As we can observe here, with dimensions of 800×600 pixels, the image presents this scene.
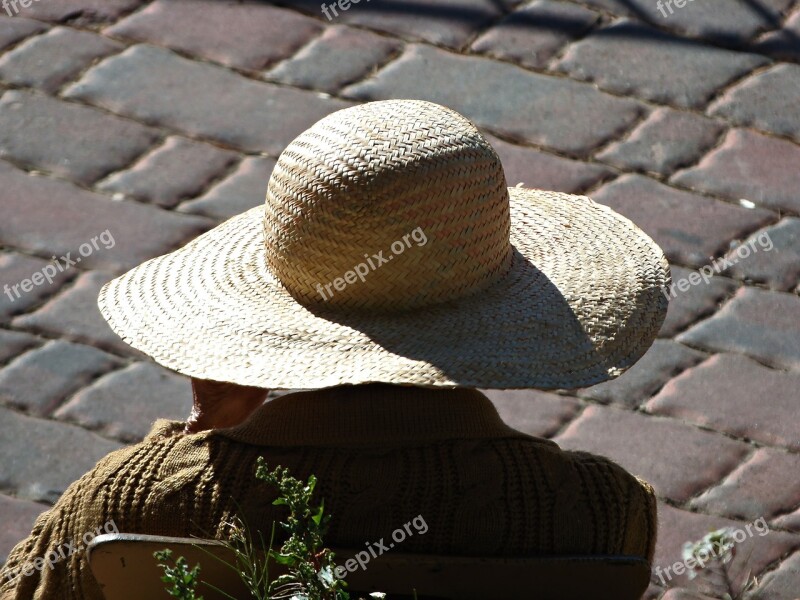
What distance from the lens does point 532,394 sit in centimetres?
333

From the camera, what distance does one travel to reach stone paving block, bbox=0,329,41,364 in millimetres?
3336

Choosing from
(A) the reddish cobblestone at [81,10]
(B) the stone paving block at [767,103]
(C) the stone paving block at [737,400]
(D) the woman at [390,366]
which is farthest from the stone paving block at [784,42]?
(D) the woman at [390,366]

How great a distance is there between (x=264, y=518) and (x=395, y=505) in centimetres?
18

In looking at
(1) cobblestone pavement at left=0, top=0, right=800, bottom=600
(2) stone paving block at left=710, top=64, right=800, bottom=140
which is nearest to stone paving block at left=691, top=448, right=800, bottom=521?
(1) cobblestone pavement at left=0, top=0, right=800, bottom=600

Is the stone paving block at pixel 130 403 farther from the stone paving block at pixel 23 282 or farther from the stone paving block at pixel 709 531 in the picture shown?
the stone paving block at pixel 709 531

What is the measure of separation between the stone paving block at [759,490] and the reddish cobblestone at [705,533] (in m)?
0.04

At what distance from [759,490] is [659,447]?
0.26 m

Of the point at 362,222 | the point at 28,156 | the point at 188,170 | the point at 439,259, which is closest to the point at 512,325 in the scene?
the point at 439,259

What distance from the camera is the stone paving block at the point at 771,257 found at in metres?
3.62

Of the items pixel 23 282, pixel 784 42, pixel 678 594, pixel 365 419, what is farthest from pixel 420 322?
pixel 784 42

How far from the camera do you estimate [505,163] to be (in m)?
3.94

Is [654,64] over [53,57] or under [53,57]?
under

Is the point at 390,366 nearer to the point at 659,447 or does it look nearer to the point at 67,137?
the point at 659,447

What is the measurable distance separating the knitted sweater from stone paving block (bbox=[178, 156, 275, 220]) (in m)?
2.01
